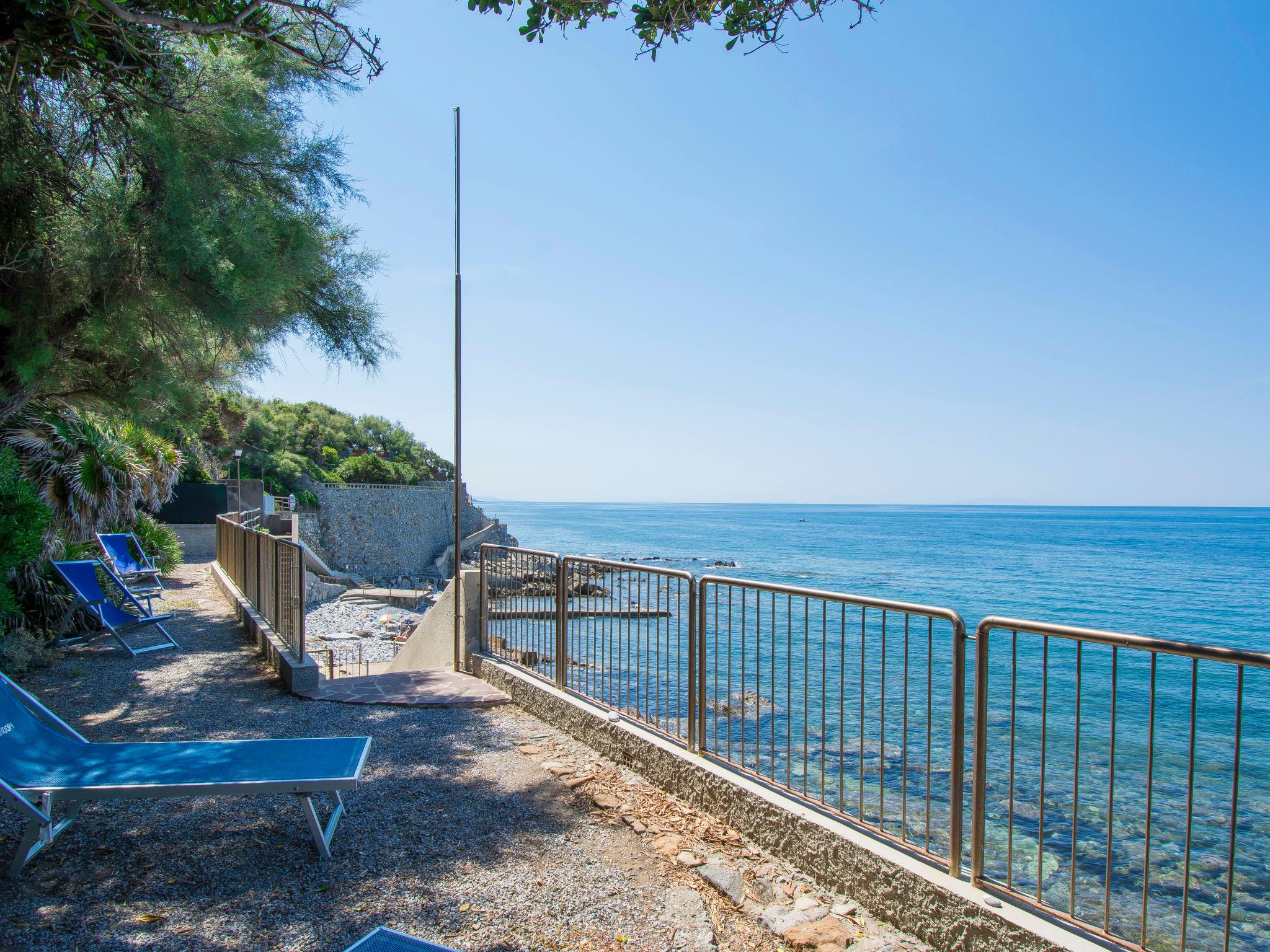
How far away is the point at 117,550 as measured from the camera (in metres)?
10.8

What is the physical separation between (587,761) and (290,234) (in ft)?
19.9

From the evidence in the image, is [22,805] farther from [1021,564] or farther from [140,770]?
[1021,564]

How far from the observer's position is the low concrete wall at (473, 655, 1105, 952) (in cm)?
264

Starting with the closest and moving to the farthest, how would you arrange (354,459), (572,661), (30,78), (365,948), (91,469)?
(365,948) < (572,661) < (30,78) < (91,469) < (354,459)

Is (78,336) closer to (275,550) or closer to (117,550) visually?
(275,550)

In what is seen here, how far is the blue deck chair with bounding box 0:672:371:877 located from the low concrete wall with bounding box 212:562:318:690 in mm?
2689

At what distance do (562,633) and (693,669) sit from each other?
1586 millimetres

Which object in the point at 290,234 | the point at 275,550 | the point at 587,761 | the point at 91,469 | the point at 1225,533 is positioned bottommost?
the point at 1225,533

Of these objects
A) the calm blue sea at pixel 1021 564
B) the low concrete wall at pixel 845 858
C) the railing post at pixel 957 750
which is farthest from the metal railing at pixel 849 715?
the calm blue sea at pixel 1021 564

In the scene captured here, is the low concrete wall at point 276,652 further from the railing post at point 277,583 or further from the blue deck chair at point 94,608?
the blue deck chair at point 94,608

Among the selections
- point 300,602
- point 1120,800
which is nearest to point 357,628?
point 300,602

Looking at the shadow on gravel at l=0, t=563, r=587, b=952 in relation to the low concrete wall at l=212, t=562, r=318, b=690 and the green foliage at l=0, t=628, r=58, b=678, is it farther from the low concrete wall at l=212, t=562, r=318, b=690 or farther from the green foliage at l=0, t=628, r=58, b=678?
the green foliage at l=0, t=628, r=58, b=678

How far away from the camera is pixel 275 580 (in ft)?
25.7

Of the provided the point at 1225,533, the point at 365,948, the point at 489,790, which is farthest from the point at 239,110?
the point at 1225,533
